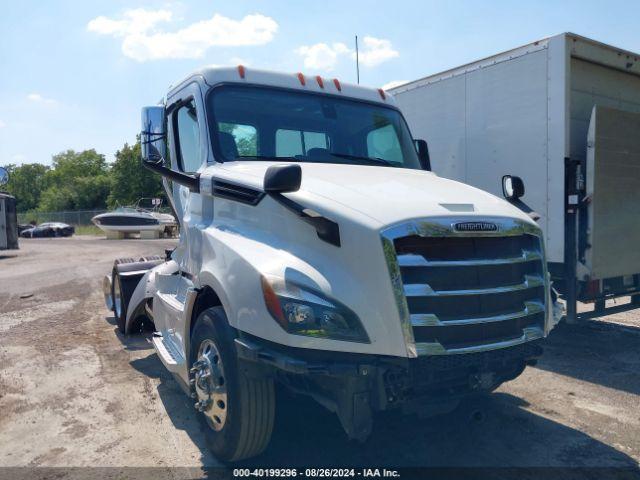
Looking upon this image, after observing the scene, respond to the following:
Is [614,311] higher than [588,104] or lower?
lower

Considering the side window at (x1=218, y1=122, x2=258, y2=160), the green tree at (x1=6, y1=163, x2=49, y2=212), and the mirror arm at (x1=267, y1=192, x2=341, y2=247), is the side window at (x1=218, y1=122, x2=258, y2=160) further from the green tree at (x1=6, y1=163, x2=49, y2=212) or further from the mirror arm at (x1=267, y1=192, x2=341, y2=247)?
the green tree at (x1=6, y1=163, x2=49, y2=212)

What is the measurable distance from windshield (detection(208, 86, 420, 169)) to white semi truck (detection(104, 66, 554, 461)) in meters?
0.02

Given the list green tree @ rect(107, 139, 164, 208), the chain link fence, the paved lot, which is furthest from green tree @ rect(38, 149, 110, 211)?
the paved lot

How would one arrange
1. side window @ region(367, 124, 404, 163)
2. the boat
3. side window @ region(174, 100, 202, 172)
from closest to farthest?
side window @ region(174, 100, 202, 172) → side window @ region(367, 124, 404, 163) → the boat

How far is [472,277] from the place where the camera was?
3148 millimetres

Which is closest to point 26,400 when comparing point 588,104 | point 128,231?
point 588,104

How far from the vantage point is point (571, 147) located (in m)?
5.98

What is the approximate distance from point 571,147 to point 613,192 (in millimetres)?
717

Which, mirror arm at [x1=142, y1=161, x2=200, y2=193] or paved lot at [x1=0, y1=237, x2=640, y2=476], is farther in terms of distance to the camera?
mirror arm at [x1=142, y1=161, x2=200, y2=193]

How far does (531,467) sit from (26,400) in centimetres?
419

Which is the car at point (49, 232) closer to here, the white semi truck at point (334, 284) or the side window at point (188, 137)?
the side window at point (188, 137)

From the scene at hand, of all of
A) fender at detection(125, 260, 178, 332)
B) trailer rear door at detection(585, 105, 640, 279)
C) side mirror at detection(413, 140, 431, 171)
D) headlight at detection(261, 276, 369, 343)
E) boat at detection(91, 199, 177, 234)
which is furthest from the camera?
boat at detection(91, 199, 177, 234)

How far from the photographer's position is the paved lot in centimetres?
372

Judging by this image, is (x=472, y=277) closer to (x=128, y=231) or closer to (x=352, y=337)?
(x=352, y=337)
